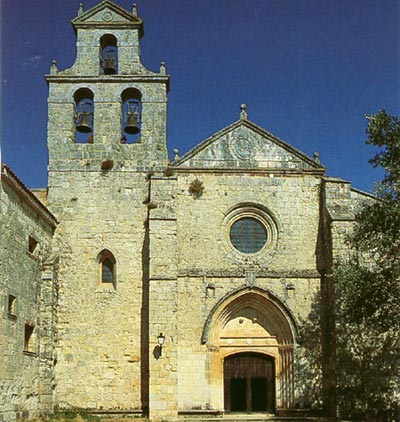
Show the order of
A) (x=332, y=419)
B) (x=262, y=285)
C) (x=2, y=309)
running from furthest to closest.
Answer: (x=262, y=285), (x=332, y=419), (x=2, y=309)

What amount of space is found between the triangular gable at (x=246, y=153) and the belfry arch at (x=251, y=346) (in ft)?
13.2

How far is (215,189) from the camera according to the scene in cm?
2202

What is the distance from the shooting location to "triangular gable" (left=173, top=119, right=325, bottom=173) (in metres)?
22.2

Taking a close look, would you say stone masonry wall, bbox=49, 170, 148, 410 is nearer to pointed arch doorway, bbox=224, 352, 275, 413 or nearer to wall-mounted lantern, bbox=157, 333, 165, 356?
wall-mounted lantern, bbox=157, 333, 165, 356

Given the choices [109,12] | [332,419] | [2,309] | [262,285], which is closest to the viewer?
[2,309]

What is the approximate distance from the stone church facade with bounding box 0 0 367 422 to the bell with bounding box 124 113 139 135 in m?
0.03

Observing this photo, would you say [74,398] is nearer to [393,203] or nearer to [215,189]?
[215,189]

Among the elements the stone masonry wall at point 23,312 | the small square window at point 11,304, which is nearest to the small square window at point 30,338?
the stone masonry wall at point 23,312

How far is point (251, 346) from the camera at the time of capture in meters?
21.6

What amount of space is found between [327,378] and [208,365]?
3.56 metres

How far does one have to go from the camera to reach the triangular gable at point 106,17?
23.1m

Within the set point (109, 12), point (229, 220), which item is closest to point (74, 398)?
point (229, 220)

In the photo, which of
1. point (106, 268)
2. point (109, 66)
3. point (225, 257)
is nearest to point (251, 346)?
point (225, 257)

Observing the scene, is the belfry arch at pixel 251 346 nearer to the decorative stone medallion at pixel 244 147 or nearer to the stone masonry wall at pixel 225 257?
the stone masonry wall at pixel 225 257
